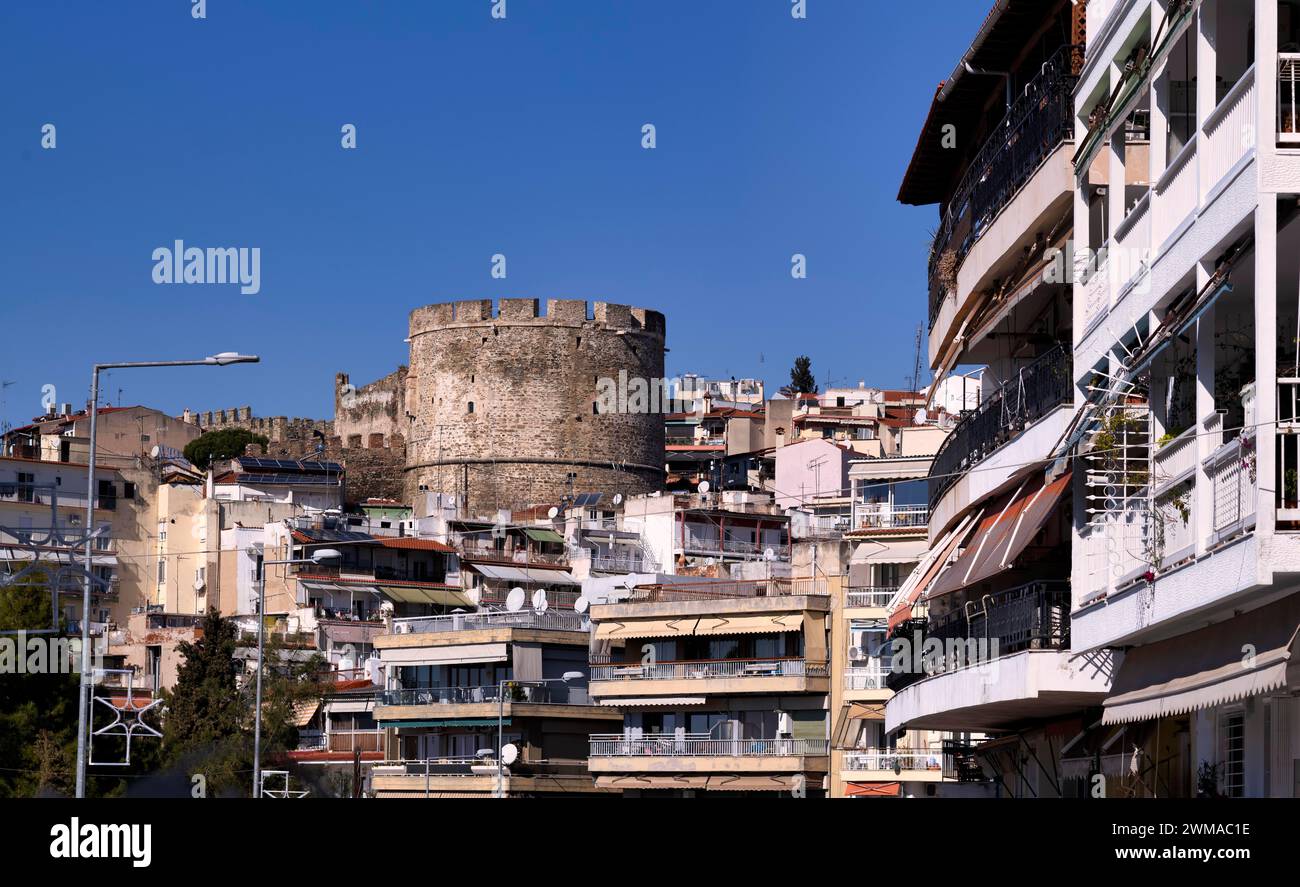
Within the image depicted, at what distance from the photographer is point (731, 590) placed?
169 feet

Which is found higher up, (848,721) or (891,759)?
(848,721)

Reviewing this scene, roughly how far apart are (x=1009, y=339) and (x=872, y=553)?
23.0 m

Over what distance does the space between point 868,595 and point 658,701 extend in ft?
18.6

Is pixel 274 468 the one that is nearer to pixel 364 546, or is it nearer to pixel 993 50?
pixel 364 546

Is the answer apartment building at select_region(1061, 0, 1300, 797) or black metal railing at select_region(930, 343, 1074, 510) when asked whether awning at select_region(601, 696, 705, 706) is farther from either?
apartment building at select_region(1061, 0, 1300, 797)

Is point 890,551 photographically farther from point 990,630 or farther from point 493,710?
point 990,630

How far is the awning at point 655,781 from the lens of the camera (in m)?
46.8

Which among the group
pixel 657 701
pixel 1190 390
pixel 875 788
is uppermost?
pixel 1190 390

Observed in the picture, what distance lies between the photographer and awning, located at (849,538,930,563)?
43.4 meters

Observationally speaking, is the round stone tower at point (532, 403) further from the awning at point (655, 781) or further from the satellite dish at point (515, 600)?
the awning at point (655, 781)

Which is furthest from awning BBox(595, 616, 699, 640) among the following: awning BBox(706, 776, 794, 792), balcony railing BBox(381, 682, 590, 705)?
awning BBox(706, 776, 794, 792)

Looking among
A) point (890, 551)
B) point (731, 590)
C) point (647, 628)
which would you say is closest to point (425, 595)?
point (731, 590)

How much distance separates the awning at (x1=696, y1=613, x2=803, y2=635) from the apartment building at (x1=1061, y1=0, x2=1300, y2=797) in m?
29.3

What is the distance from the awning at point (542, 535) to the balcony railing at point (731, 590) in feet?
81.0
